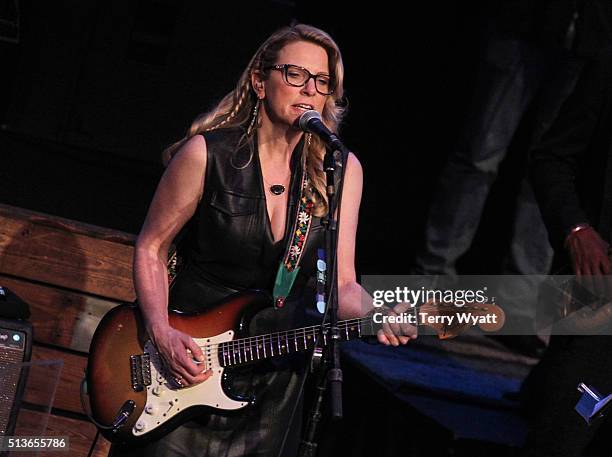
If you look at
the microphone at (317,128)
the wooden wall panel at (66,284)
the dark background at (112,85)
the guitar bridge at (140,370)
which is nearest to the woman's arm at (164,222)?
the guitar bridge at (140,370)

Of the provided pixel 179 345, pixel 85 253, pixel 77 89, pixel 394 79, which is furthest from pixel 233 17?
pixel 179 345

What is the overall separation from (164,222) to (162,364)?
1.64 feet

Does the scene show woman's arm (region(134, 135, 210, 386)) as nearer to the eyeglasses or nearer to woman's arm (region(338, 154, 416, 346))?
the eyeglasses

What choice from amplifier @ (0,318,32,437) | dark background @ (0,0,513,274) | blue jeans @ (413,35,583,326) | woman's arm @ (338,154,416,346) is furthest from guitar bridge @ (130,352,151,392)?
blue jeans @ (413,35,583,326)

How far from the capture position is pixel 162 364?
359 centimetres

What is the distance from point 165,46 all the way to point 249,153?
2.29m

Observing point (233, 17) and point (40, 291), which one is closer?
point (40, 291)

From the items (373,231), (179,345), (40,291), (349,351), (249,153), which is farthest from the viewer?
(373,231)

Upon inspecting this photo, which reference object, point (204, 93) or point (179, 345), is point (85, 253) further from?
point (204, 93)

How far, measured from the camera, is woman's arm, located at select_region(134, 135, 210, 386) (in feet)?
11.7

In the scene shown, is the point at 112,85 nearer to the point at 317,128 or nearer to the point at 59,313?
the point at 59,313

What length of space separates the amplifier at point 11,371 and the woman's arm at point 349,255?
1127mm

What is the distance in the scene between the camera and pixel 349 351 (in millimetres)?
5449

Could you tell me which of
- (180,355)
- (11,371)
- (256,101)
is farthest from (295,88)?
(11,371)
